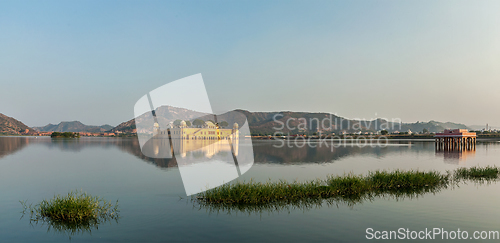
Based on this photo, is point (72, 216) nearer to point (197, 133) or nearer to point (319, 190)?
point (319, 190)

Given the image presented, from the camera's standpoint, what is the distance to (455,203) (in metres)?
15.2

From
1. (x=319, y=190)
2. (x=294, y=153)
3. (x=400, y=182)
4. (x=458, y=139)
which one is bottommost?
(x=294, y=153)

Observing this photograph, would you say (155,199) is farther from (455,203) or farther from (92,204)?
(455,203)

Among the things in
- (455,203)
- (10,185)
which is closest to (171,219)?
(455,203)

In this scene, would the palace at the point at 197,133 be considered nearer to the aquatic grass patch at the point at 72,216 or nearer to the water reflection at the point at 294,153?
the water reflection at the point at 294,153

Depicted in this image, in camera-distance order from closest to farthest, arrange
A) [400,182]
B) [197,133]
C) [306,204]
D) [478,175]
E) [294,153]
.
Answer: [306,204], [400,182], [478,175], [294,153], [197,133]

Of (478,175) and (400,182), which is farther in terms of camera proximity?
(478,175)

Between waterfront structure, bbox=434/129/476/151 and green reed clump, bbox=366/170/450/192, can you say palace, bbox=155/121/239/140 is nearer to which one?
waterfront structure, bbox=434/129/476/151

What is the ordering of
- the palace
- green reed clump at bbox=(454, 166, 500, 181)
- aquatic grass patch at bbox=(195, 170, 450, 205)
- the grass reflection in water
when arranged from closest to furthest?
the grass reflection in water
aquatic grass patch at bbox=(195, 170, 450, 205)
green reed clump at bbox=(454, 166, 500, 181)
the palace

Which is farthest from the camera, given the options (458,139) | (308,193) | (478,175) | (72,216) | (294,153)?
(458,139)

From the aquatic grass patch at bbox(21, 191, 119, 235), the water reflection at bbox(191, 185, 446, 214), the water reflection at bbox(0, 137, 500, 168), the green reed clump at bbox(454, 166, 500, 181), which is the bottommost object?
the water reflection at bbox(0, 137, 500, 168)

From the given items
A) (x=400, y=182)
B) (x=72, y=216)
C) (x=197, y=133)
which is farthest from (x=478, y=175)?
(x=197, y=133)

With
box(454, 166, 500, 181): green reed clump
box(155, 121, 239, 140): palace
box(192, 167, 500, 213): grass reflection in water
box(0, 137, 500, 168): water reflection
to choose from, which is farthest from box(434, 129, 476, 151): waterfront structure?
box(155, 121, 239, 140): palace

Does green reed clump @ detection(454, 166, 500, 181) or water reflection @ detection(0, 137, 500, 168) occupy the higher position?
green reed clump @ detection(454, 166, 500, 181)
